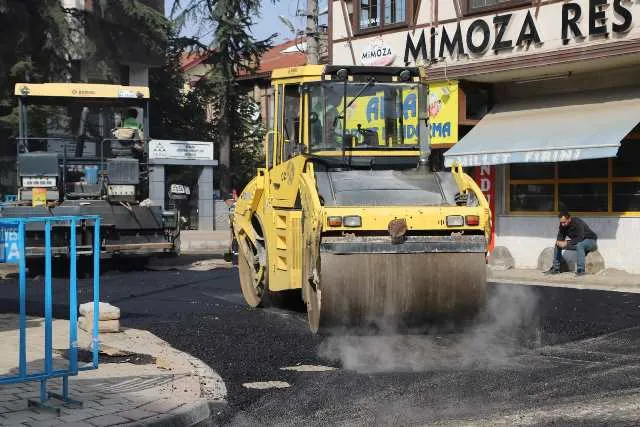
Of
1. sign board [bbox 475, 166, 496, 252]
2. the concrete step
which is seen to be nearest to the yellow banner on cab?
sign board [bbox 475, 166, 496, 252]

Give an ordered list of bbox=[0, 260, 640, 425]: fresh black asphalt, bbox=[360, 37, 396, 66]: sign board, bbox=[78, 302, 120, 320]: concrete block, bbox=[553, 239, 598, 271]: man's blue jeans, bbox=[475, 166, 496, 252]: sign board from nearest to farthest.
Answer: bbox=[0, 260, 640, 425]: fresh black asphalt
bbox=[78, 302, 120, 320]: concrete block
bbox=[553, 239, 598, 271]: man's blue jeans
bbox=[475, 166, 496, 252]: sign board
bbox=[360, 37, 396, 66]: sign board

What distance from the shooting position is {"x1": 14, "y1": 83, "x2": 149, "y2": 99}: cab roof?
16594 mm

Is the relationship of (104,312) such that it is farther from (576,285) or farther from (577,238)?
(577,238)

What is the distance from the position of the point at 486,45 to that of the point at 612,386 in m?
11.6

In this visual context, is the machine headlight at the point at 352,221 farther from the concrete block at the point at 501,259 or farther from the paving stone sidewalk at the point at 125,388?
the concrete block at the point at 501,259

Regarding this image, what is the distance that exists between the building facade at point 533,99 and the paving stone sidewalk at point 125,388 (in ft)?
31.2

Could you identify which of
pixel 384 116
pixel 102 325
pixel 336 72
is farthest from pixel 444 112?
pixel 102 325

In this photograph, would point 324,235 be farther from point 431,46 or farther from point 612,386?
point 431,46

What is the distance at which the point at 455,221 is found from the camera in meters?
8.25

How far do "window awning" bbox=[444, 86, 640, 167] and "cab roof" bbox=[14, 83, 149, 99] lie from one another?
6.29 meters

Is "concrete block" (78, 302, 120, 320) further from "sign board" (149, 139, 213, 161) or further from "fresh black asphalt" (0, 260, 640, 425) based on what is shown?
"sign board" (149, 139, 213, 161)

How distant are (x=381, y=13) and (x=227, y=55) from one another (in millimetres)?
18704

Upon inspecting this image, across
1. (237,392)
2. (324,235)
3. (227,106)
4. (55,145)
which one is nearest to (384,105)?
(324,235)

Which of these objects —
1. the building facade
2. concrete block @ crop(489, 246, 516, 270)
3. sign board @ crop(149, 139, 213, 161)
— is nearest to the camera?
the building facade
